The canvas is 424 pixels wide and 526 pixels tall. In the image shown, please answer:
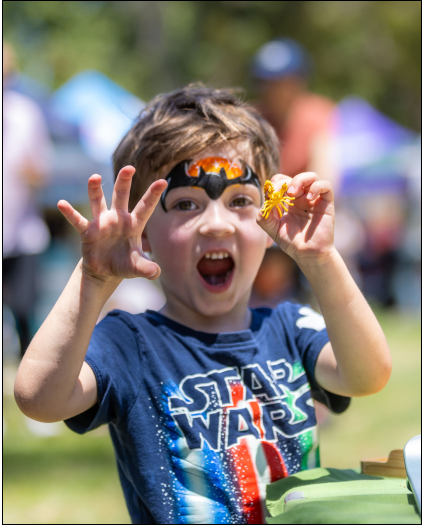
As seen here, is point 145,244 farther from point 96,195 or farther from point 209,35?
point 209,35

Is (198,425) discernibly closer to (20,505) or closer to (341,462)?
(20,505)

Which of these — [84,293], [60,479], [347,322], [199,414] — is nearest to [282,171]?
[347,322]

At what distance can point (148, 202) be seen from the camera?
1424 millimetres

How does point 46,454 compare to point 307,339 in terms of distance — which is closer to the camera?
point 307,339

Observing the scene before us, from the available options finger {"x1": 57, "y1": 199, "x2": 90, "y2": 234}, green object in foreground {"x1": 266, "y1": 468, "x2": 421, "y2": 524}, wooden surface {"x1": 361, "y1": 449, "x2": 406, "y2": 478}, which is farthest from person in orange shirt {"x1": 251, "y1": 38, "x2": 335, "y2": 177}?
finger {"x1": 57, "y1": 199, "x2": 90, "y2": 234}

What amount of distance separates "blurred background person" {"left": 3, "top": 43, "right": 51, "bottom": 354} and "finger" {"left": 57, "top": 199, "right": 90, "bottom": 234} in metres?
3.07

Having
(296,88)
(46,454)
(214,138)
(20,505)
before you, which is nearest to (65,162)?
(296,88)

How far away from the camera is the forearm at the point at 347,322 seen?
1593mm

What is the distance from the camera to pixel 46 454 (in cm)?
→ 371

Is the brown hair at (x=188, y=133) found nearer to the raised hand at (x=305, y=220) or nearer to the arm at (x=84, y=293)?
the raised hand at (x=305, y=220)

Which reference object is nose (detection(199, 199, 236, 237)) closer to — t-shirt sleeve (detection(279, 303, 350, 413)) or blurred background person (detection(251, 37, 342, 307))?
t-shirt sleeve (detection(279, 303, 350, 413))

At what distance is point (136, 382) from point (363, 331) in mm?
617

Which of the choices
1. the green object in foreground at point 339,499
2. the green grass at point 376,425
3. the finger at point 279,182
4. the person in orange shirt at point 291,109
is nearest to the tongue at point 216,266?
the finger at point 279,182

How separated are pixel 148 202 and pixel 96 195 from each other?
0.39 ft
